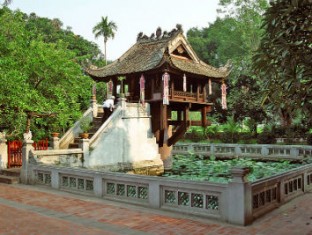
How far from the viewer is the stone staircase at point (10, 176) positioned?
11.9 meters

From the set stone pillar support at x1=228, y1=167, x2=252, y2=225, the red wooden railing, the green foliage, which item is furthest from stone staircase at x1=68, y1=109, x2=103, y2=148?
stone pillar support at x1=228, y1=167, x2=252, y2=225

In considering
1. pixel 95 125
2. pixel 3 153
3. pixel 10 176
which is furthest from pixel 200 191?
pixel 95 125

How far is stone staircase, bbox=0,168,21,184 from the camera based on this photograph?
11906 mm

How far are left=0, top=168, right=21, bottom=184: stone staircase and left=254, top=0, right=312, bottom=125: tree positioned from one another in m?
9.78

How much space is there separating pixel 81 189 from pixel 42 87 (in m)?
7.18

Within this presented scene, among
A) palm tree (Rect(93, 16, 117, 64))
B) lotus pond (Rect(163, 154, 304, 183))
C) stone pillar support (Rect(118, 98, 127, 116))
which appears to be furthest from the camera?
palm tree (Rect(93, 16, 117, 64))

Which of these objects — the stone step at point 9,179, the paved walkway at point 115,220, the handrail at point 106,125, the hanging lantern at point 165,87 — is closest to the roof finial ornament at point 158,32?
the hanging lantern at point 165,87

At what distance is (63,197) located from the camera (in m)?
9.33

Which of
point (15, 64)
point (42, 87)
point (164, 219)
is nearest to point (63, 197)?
point (164, 219)

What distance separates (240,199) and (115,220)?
249 centimetres

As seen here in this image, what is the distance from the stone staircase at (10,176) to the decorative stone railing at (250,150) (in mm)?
13569

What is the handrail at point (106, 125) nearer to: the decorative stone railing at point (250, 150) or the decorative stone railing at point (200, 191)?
the decorative stone railing at point (200, 191)

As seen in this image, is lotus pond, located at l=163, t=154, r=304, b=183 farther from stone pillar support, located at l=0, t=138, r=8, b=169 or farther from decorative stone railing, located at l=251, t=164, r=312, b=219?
stone pillar support, located at l=0, t=138, r=8, b=169

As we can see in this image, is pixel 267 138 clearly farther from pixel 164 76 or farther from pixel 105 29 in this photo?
pixel 105 29
